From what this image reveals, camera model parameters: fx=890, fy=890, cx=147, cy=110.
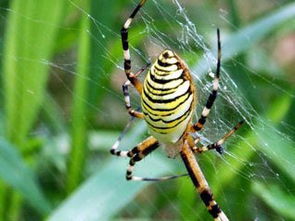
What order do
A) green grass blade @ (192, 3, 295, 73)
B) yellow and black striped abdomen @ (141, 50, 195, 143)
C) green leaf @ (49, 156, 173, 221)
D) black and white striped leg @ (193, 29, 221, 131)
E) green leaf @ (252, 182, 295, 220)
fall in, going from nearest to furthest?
yellow and black striped abdomen @ (141, 50, 195, 143), black and white striped leg @ (193, 29, 221, 131), green leaf @ (252, 182, 295, 220), green leaf @ (49, 156, 173, 221), green grass blade @ (192, 3, 295, 73)

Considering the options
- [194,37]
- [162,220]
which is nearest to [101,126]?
[162,220]

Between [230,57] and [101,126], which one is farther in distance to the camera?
[101,126]

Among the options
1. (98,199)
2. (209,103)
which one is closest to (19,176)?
(98,199)

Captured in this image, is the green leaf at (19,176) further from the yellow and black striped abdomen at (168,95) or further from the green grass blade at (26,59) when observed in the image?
the yellow and black striped abdomen at (168,95)

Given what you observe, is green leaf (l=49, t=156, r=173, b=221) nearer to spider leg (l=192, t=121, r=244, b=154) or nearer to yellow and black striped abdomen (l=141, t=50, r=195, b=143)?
spider leg (l=192, t=121, r=244, b=154)

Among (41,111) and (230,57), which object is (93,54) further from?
(41,111)

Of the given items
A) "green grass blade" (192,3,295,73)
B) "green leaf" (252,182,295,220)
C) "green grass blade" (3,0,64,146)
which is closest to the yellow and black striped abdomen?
"green leaf" (252,182,295,220)
